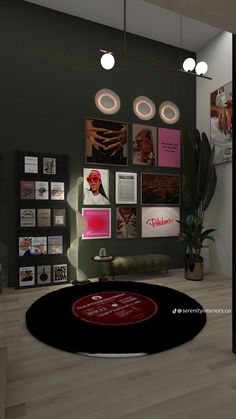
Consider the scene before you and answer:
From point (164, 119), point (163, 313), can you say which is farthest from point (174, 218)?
point (163, 313)

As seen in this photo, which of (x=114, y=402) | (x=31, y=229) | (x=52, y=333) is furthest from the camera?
(x=31, y=229)

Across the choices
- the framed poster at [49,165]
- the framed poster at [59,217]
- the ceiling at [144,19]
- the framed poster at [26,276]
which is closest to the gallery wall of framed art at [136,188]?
the framed poster at [59,217]

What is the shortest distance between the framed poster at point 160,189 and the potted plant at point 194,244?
0.72 m

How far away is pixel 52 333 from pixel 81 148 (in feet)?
10.3

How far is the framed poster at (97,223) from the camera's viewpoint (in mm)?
4867

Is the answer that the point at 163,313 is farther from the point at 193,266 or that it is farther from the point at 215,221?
the point at 215,221

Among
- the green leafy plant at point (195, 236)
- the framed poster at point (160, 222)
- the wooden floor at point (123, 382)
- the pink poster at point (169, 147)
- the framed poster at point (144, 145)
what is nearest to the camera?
the wooden floor at point (123, 382)

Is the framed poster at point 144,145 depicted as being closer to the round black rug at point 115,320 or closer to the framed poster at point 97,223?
the framed poster at point 97,223

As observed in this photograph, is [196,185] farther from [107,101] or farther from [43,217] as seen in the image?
[43,217]

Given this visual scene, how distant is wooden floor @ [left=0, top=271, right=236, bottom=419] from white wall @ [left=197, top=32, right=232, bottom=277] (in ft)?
8.46

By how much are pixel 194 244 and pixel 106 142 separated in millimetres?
2438

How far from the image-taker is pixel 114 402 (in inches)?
69.2

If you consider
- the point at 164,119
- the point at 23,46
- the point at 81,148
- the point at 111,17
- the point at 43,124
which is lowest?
the point at 81,148

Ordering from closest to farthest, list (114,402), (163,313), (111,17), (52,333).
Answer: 1. (114,402)
2. (52,333)
3. (163,313)
4. (111,17)
